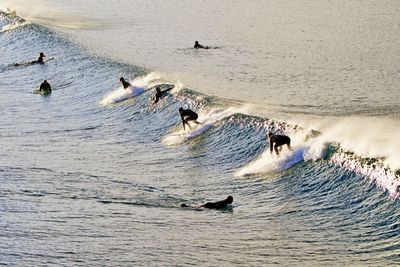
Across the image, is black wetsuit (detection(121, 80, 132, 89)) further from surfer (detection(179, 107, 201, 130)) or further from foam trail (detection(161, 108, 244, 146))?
surfer (detection(179, 107, 201, 130))

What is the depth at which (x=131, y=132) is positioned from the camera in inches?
1267

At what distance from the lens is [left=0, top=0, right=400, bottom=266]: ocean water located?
19375 mm

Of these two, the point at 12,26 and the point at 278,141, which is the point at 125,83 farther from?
the point at 12,26

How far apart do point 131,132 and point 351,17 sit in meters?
28.0

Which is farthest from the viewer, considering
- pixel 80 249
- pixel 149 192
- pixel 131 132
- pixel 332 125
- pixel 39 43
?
pixel 39 43

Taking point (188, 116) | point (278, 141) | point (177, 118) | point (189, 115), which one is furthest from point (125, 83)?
point (278, 141)

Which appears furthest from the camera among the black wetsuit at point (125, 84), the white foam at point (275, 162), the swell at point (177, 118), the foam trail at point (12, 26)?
the foam trail at point (12, 26)

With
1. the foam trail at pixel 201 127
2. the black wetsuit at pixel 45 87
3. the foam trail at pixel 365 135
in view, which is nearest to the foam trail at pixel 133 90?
the black wetsuit at pixel 45 87

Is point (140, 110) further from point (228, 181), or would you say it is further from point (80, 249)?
point (80, 249)

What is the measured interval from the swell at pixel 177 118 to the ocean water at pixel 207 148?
8cm

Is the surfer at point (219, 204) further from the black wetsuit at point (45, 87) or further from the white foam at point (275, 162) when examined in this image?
the black wetsuit at point (45, 87)

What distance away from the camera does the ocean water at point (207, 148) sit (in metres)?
19.4

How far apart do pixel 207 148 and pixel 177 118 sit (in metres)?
4.05

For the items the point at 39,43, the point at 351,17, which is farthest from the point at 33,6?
the point at 351,17
